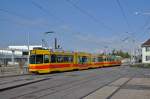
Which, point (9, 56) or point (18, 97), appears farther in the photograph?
point (9, 56)

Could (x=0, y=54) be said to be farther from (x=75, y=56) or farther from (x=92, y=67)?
(x=75, y=56)

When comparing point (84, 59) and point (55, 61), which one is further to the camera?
point (84, 59)

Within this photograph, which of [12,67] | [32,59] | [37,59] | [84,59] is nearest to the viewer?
[37,59]

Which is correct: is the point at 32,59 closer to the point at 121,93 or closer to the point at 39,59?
the point at 39,59

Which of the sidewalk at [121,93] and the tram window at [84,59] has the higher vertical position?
the tram window at [84,59]

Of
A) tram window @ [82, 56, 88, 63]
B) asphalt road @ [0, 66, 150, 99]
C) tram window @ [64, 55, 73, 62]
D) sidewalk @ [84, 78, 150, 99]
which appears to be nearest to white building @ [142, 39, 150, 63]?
tram window @ [82, 56, 88, 63]

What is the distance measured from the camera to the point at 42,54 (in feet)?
130

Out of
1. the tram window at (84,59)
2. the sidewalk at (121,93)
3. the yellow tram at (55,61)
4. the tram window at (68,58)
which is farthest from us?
the tram window at (84,59)

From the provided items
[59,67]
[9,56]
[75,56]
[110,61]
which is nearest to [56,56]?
[59,67]

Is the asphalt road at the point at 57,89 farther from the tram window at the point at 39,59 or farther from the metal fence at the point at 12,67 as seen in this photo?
the metal fence at the point at 12,67

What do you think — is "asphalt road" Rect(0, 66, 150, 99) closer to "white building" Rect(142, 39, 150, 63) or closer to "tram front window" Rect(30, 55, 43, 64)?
"tram front window" Rect(30, 55, 43, 64)

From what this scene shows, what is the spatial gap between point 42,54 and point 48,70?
6.74 ft

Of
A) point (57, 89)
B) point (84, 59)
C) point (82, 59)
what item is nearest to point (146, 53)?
point (84, 59)

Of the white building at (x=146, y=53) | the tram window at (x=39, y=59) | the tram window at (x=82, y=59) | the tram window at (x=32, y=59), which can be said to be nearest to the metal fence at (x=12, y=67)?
the tram window at (x=32, y=59)
